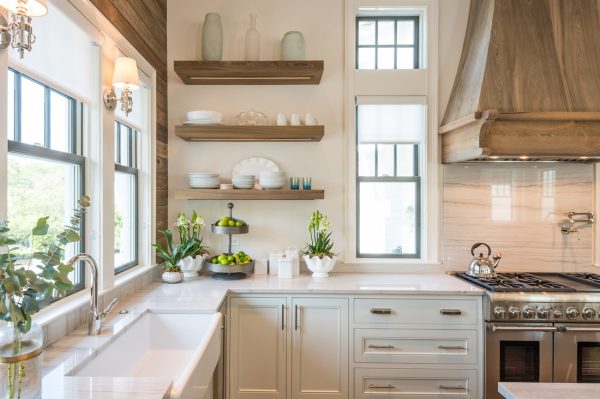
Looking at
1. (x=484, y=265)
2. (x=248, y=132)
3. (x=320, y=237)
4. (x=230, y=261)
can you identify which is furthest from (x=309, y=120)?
(x=484, y=265)

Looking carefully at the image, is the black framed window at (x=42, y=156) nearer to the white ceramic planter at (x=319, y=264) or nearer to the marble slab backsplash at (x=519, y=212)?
the white ceramic planter at (x=319, y=264)

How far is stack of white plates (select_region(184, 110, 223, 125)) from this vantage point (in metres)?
2.89

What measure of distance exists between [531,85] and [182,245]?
276 cm

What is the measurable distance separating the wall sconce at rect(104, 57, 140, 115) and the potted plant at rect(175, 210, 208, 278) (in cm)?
103

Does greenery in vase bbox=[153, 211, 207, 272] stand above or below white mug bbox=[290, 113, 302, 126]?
below

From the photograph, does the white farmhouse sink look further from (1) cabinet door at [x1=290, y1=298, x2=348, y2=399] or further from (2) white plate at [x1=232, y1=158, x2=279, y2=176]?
(2) white plate at [x1=232, y1=158, x2=279, y2=176]

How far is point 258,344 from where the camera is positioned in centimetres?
251

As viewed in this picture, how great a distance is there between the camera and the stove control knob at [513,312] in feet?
7.89

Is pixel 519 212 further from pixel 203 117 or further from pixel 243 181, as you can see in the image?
pixel 203 117

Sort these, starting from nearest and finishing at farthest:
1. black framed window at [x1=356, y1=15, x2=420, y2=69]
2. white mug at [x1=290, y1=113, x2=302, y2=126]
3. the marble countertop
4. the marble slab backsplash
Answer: the marble countertop → white mug at [x1=290, y1=113, x2=302, y2=126] → the marble slab backsplash → black framed window at [x1=356, y1=15, x2=420, y2=69]

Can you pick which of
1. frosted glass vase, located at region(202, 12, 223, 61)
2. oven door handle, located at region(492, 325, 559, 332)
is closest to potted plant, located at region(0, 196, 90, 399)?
frosted glass vase, located at region(202, 12, 223, 61)

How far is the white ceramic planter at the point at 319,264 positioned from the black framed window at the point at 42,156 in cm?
152

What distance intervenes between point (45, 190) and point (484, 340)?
2702 mm

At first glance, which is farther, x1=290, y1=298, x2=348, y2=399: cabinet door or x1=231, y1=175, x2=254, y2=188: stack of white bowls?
x1=231, y1=175, x2=254, y2=188: stack of white bowls
